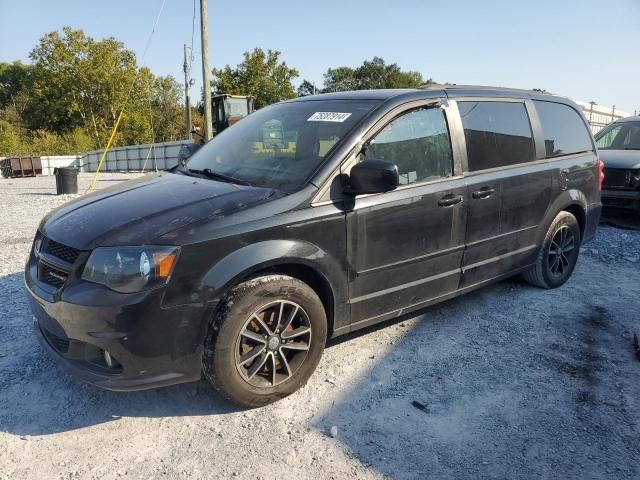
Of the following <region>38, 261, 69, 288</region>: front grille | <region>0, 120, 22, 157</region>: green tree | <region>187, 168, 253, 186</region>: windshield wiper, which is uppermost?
<region>0, 120, 22, 157</region>: green tree

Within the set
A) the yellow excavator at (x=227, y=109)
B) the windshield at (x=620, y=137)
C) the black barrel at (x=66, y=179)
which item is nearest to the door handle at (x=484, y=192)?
the windshield at (x=620, y=137)

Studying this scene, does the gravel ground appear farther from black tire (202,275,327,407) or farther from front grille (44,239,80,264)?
front grille (44,239,80,264)

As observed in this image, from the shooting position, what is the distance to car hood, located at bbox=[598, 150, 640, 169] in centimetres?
771

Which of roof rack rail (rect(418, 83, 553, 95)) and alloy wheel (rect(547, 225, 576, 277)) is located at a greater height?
roof rack rail (rect(418, 83, 553, 95))

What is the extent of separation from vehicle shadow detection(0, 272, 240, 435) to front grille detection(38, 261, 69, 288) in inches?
19.2

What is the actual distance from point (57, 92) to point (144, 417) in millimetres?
47340

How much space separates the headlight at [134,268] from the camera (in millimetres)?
2395

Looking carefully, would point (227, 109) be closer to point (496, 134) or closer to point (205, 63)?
point (205, 63)

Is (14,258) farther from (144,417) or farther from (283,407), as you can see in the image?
(283,407)

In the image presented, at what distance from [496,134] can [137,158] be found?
93.5 ft

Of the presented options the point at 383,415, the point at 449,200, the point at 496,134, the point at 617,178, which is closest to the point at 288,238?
the point at 383,415

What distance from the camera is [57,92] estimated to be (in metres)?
Answer: 42.4

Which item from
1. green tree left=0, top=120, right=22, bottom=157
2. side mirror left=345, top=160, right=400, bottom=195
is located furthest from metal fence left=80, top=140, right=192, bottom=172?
side mirror left=345, top=160, right=400, bottom=195

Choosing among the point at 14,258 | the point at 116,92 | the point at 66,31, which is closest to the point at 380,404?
the point at 14,258
